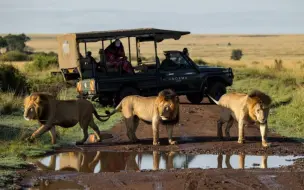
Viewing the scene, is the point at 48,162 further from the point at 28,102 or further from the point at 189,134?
the point at 189,134

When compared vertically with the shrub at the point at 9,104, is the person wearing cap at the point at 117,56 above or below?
above

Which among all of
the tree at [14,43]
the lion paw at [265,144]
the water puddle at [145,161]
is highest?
the tree at [14,43]

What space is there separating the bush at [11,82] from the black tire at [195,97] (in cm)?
564

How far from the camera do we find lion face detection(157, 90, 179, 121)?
13.5 m

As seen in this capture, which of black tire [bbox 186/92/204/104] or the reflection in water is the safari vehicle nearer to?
black tire [bbox 186/92/204/104]

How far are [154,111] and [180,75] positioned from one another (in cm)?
782

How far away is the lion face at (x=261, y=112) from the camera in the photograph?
1341cm

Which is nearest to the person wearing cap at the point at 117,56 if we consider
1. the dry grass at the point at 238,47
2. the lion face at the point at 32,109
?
the lion face at the point at 32,109

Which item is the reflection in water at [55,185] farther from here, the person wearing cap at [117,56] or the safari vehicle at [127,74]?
the person wearing cap at [117,56]

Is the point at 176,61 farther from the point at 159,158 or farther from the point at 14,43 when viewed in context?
the point at 14,43

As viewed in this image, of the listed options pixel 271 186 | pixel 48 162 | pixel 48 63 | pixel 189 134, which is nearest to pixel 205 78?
pixel 189 134

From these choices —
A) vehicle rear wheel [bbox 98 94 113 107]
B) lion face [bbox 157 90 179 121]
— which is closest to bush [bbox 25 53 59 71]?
vehicle rear wheel [bbox 98 94 113 107]

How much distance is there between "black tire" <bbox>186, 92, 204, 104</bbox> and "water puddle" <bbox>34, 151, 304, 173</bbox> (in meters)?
9.39

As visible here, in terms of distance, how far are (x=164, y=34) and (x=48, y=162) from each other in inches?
388
